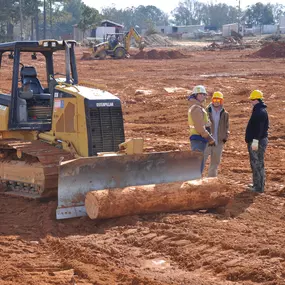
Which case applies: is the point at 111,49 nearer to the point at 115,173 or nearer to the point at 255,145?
the point at 255,145

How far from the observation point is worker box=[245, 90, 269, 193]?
10133 millimetres

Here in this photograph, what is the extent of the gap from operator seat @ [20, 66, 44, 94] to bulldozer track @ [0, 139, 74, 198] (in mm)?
904

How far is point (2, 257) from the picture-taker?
7.03 m

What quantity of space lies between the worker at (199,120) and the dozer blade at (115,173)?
465 millimetres

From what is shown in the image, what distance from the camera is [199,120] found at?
952 centimetres

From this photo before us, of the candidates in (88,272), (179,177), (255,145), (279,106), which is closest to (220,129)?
(255,145)

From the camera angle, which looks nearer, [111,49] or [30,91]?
[30,91]

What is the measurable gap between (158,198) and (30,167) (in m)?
2.19

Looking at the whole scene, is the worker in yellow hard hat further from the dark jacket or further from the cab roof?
the cab roof

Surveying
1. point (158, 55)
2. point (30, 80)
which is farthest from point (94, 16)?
point (30, 80)

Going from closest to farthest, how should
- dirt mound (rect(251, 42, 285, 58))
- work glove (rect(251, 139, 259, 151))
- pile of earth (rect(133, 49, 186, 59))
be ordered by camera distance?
1. work glove (rect(251, 139, 259, 151))
2. dirt mound (rect(251, 42, 285, 58))
3. pile of earth (rect(133, 49, 186, 59))

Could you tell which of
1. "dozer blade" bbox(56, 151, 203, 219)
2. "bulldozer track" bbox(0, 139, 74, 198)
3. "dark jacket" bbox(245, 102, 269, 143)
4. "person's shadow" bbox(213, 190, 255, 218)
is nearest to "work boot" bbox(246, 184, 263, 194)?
"person's shadow" bbox(213, 190, 255, 218)

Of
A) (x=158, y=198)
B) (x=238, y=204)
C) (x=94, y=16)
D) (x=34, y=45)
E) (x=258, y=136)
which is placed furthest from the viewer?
(x=94, y=16)

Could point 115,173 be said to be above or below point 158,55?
below
